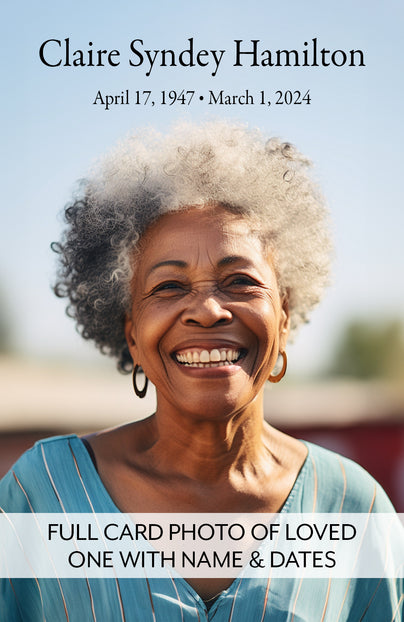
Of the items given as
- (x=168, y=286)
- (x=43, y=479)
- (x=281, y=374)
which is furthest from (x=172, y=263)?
(x=43, y=479)

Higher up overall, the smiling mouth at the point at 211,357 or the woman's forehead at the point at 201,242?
the woman's forehead at the point at 201,242

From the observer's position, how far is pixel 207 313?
6.33 feet

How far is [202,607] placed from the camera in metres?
1.96

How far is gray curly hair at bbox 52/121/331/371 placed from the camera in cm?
210

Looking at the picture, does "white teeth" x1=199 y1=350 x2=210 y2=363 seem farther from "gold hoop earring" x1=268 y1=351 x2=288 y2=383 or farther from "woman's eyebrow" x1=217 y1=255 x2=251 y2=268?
"gold hoop earring" x1=268 y1=351 x2=288 y2=383

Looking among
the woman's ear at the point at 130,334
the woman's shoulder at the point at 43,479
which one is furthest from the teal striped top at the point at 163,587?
the woman's ear at the point at 130,334

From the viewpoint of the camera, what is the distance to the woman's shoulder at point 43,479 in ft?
6.81

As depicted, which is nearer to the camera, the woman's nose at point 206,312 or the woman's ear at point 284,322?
the woman's nose at point 206,312

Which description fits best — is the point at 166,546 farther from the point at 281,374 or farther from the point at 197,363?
the point at 281,374

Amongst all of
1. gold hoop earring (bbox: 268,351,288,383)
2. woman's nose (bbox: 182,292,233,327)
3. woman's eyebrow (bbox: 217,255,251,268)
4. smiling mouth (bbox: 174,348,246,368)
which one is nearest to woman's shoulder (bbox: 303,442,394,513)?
gold hoop earring (bbox: 268,351,288,383)

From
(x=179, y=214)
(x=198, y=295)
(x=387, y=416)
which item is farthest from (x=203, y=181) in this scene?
(x=387, y=416)

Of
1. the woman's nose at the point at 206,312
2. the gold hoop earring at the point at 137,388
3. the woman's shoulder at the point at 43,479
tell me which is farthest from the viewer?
the gold hoop earring at the point at 137,388

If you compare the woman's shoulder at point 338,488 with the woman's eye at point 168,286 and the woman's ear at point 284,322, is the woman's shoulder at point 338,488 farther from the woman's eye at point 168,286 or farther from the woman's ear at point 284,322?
the woman's eye at point 168,286

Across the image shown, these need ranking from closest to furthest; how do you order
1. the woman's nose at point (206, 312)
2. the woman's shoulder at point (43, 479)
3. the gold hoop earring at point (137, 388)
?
the woman's nose at point (206, 312) → the woman's shoulder at point (43, 479) → the gold hoop earring at point (137, 388)
